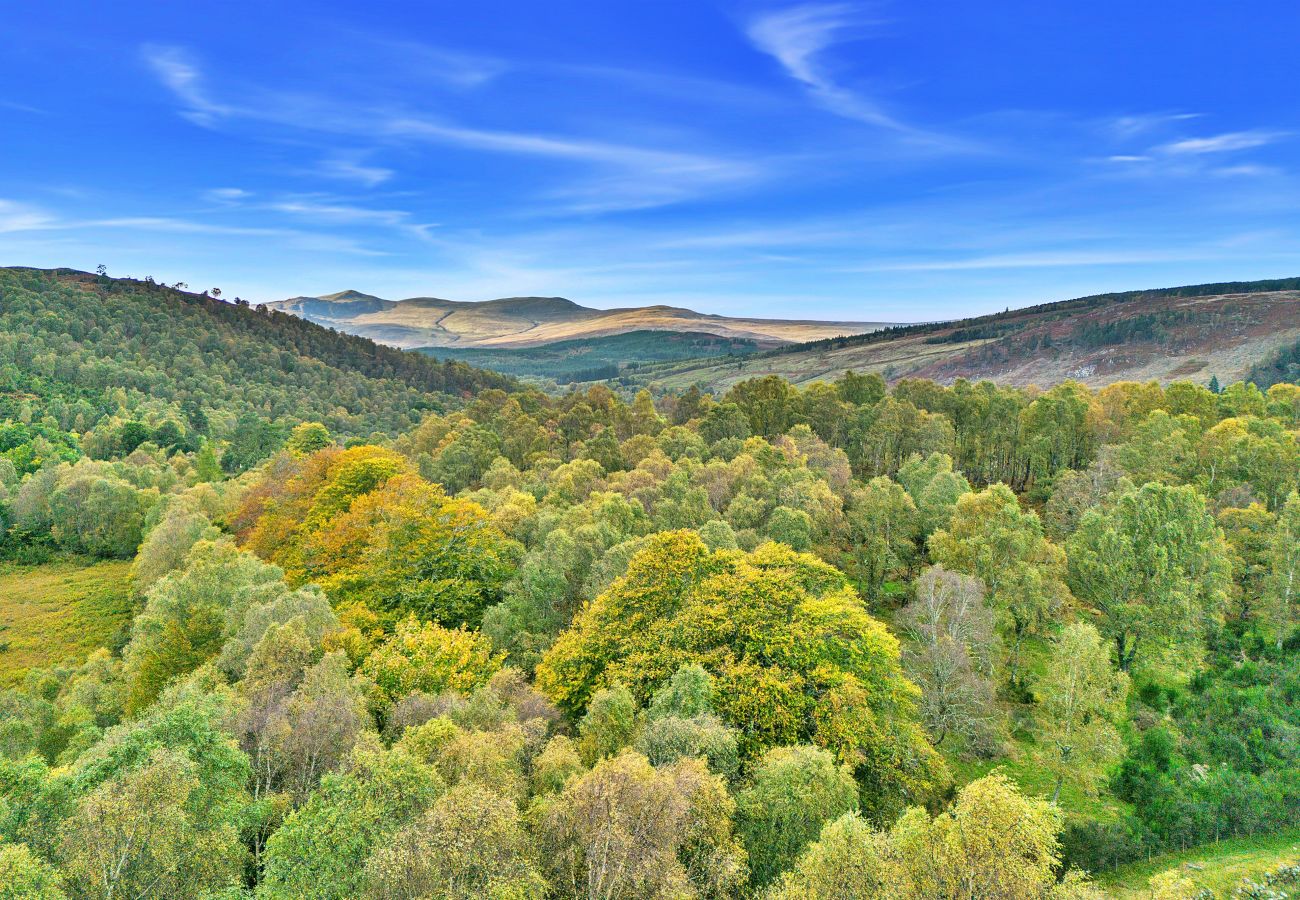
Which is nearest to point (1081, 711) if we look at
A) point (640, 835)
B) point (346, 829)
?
point (640, 835)

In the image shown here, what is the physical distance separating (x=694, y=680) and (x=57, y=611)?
8569 cm

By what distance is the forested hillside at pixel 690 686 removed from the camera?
17.5 meters

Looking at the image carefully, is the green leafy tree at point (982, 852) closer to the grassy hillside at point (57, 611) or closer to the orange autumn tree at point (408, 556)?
the orange autumn tree at point (408, 556)

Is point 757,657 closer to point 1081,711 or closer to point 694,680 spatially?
point 694,680

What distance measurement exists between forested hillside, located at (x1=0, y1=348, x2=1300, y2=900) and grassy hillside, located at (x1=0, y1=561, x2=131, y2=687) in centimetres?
647

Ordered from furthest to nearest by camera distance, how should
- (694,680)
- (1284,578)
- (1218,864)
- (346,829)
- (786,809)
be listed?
(1284,578), (1218,864), (694,680), (786,809), (346,829)

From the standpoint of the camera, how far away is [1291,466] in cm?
6075

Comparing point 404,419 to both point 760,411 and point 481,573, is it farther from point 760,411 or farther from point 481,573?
point 481,573

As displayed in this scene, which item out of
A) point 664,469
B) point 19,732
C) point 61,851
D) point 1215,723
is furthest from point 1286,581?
point 19,732

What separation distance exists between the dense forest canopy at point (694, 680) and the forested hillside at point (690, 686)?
164 mm

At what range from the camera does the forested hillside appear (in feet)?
57.5

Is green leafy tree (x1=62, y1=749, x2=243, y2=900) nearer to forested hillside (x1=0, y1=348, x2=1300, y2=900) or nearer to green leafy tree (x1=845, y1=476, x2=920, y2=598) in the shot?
forested hillside (x1=0, y1=348, x2=1300, y2=900)

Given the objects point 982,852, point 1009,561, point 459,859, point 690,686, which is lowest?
point 1009,561

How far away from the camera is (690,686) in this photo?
26.5m
